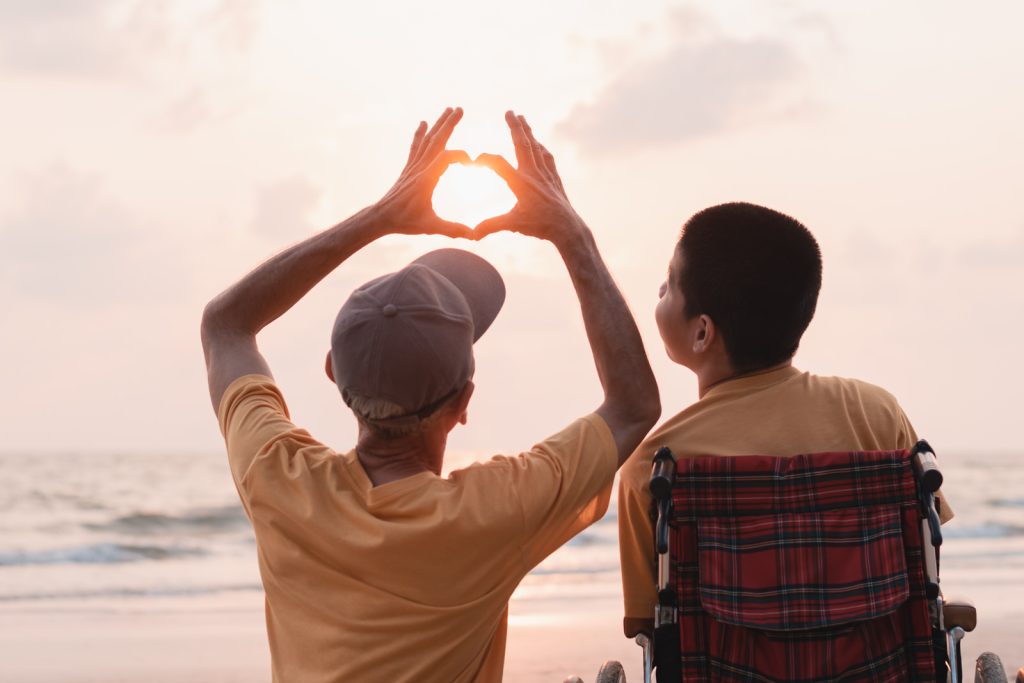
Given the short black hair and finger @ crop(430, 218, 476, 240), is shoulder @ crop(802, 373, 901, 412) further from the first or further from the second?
finger @ crop(430, 218, 476, 240)

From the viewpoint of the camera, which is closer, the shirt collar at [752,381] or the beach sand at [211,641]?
the shirt collar at [752,381]

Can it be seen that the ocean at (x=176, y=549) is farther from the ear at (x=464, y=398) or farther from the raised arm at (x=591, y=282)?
the ear at (x=464, y=398)

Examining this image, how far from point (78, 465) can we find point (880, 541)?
2666 cm

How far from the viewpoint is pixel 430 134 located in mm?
2459

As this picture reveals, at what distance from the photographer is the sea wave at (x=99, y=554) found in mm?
12266

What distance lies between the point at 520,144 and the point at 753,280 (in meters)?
0.54

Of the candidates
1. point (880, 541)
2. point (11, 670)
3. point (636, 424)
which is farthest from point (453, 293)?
point (11, 670)

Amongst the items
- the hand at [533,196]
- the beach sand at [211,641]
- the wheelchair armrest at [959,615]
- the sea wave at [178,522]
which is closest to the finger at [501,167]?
the hand at [533,196]

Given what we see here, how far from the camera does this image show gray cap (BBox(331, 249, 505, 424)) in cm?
201

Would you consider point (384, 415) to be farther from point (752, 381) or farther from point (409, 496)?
point (752, 381)

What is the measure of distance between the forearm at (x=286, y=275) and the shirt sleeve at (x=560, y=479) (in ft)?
1.90

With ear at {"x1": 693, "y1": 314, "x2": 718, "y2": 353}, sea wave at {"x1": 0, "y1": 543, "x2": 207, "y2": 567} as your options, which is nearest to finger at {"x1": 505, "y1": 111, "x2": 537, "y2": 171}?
ear at {"x1": 693, "y1": 314, "x2": 718, "y2": 353}

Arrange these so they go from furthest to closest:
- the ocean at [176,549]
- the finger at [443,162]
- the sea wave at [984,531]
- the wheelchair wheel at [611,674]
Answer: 1. the sea wave at [984,531]
2. the ocean at [176,549]
3. the wheelchair wheel at [611,674]
4. the finger at [443,162]

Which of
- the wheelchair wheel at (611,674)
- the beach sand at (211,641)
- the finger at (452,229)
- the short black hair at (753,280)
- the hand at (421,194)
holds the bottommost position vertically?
the beach sand at (211,641)
